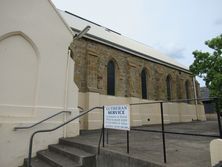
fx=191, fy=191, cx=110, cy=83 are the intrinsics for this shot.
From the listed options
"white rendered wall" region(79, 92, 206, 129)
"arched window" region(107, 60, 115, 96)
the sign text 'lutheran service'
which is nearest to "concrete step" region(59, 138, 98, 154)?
the sign text 'lutheran service'

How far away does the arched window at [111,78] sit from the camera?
1437 cm

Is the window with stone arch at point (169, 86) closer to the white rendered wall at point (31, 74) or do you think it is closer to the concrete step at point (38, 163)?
the white rendered wall at point (31, 74)

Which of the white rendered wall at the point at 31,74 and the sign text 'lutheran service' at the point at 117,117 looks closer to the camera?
the sign text 'lutheran service' at the point at 117,117

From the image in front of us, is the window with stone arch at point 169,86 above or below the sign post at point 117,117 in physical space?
above

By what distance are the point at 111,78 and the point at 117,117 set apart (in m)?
9.60

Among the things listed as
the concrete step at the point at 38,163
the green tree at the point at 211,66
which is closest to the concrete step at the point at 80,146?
the concrete step at the point at 38,163

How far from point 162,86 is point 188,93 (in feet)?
20.6

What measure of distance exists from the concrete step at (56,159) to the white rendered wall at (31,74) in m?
0.56

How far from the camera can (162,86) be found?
1900 centimetres

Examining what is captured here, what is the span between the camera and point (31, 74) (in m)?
7.51

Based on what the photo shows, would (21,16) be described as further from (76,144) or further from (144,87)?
(144,87)

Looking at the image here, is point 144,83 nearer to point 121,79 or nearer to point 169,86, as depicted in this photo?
point 121,79

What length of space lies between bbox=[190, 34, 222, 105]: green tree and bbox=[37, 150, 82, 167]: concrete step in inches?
410

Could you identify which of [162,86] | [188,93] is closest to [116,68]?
[162,86]
